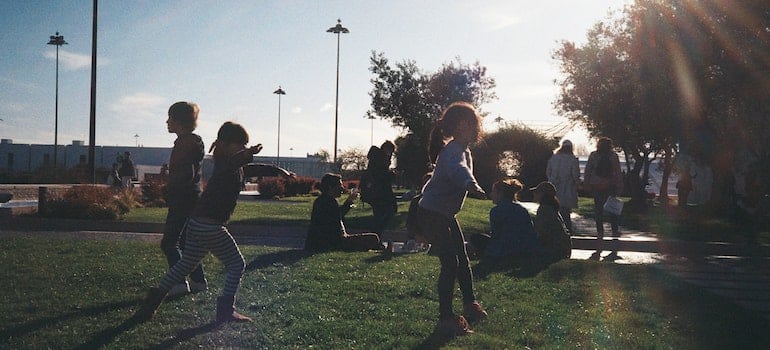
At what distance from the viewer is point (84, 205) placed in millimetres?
16375

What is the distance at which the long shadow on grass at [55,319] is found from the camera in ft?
16.4

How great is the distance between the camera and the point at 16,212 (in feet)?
54.0

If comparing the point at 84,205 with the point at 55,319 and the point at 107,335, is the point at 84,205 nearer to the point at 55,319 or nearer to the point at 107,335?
the point at 55,319

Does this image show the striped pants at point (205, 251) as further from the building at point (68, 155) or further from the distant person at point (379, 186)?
the building at point (68, 155)

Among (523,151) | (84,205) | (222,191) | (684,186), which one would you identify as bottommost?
(84,205)

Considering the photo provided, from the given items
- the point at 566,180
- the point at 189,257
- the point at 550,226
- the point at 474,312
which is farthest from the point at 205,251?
the point at 566,180

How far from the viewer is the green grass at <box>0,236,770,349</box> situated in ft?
16.6

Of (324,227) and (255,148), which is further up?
(255,148)

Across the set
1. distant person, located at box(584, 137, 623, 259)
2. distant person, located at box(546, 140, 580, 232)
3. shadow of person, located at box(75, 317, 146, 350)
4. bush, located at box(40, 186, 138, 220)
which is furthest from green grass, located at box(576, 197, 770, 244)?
shadow of person, located at box(75, 317, 146, 350)

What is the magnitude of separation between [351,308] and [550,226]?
4995mm

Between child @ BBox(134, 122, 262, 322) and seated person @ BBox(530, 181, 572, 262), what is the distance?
5.65 m

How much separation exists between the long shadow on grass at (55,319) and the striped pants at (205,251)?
648 mm

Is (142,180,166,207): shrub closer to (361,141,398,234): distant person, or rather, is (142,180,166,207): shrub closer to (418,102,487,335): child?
(361,141,398,234): distant person

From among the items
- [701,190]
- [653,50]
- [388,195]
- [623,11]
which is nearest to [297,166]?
[701,190]
